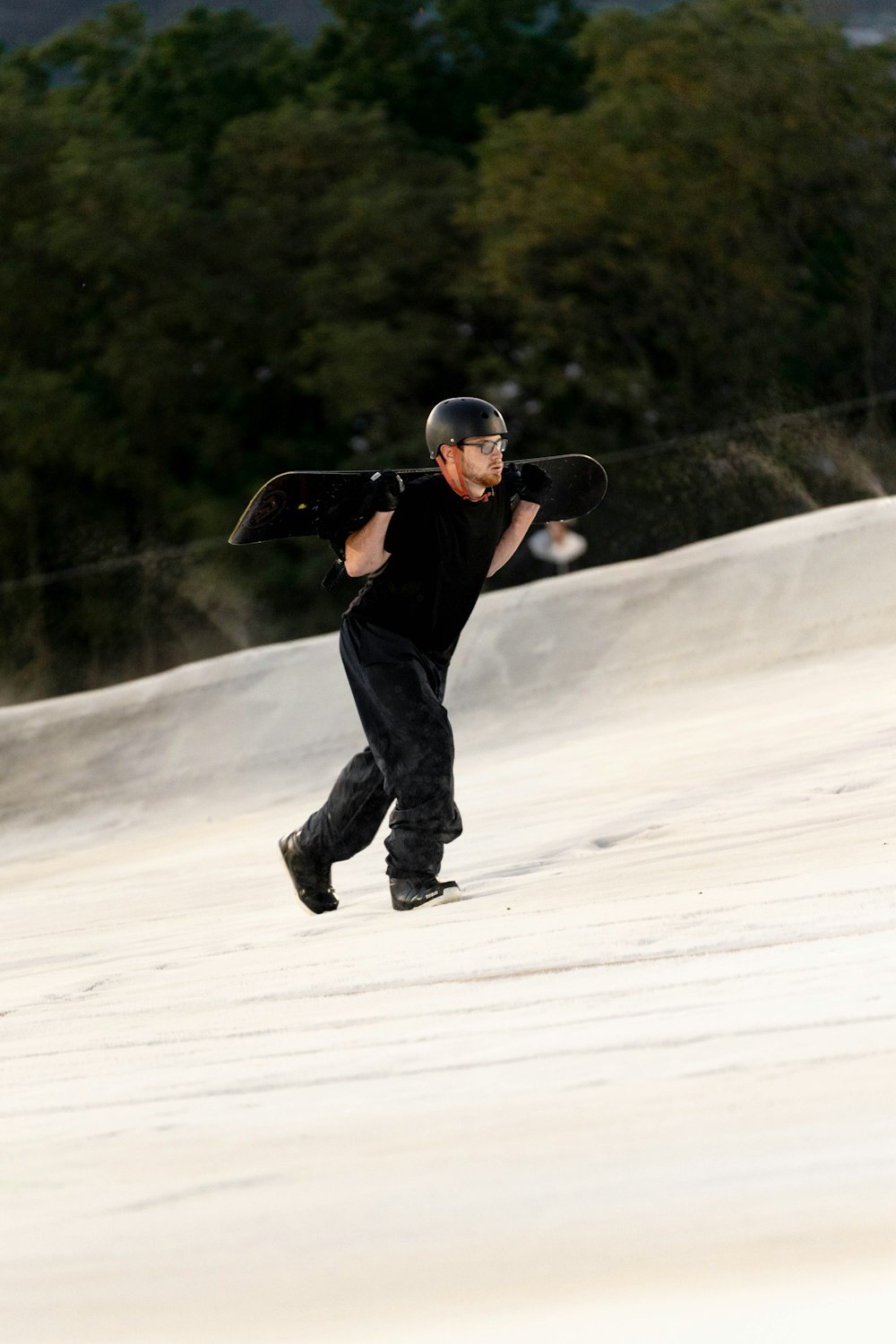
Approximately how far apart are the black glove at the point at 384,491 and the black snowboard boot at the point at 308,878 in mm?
1097

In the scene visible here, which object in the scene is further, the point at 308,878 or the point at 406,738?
the point at 308,878

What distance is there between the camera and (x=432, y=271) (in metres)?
23.9

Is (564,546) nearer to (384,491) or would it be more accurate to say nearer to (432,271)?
(384,491)

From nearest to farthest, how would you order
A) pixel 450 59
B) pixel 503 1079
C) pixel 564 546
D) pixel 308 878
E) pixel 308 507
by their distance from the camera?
pixel 503 1079 < pixel 308 507 < pixel 308 878 < pixel 564 546 < pixel 450 59

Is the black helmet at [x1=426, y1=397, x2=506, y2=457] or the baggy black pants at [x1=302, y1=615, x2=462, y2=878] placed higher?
the black helmet at [x1=426, y1=397, x2=506, y2=457]

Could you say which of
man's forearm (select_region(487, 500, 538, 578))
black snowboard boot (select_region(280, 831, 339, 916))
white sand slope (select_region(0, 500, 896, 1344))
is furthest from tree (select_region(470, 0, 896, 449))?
black snowboard boot (select_region(280, 831, 339, 916))

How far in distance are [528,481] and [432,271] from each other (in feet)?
65.8

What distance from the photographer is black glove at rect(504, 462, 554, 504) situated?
14.7ft

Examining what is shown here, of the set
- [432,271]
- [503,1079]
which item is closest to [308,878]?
[503,1079]

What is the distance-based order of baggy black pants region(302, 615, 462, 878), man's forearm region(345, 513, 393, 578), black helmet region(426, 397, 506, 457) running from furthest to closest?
baggy black pants region(302, 615, 462, 878) → black helmet region(426, 397, 506, 457) → man's forearm region(345, 513, 393, 578)

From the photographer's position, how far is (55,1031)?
142 inches

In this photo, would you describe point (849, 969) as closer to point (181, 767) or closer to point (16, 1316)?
point (16, 1316)

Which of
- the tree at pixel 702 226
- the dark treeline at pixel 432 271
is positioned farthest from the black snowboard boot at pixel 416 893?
the tree at pixel 702 226

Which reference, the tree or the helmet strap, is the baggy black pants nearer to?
the helmet strap
